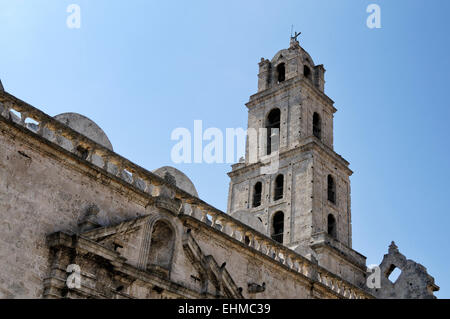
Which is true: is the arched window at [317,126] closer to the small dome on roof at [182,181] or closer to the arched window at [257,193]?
the arched window at [257,193]

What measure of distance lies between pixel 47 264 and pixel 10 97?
3451 millimetres

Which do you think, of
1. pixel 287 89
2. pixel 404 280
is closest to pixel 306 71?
pixel 287 89

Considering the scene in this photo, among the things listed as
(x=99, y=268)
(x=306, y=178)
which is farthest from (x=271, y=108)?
(x=99, y=268)

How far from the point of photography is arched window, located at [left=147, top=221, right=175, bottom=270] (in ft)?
43.7

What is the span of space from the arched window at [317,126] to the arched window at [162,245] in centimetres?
1798

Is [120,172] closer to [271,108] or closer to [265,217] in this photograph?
[265,217]

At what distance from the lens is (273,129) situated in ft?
98.8

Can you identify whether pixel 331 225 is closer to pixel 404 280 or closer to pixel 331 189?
pixel 331 189

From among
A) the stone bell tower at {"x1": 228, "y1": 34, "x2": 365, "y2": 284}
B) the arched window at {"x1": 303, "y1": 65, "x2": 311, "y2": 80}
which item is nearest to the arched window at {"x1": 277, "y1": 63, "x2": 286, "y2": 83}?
the stone bell tower at {"x1": 228, "y1": 34, "x2": 365, "y2": 284}

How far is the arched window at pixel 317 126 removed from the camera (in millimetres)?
30336

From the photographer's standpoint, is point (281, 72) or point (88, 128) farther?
point (281, 72)

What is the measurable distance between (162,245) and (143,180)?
1.69 m

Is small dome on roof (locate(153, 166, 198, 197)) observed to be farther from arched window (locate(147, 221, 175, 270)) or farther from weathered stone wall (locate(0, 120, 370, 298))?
arched window (locate(147, 221, 175, 270))

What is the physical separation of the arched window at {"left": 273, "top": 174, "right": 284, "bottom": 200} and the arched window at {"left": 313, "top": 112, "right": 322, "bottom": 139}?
3.37 m
